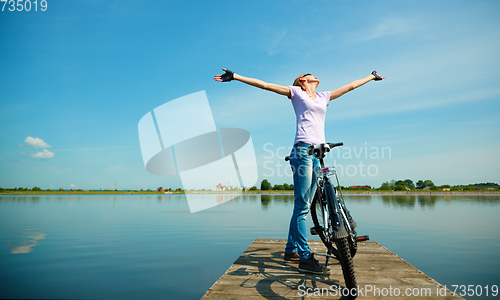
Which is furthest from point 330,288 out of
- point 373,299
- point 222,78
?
point 222,78

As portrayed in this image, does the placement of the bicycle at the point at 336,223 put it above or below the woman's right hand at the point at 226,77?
below

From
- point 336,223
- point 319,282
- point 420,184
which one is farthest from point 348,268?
point 420,184

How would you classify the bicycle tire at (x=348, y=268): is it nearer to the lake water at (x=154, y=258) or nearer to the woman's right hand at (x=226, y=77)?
the woman's right hand at (x=226, y=77)

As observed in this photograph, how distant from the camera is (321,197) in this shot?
3.11 metres

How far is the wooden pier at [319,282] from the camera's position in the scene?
2.59 meters

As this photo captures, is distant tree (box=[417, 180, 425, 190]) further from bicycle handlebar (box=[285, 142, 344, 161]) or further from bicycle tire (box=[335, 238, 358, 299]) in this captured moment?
bicycle tire (box=[335, 238, 358, 299])

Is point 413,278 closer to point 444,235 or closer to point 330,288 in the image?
point 330,288

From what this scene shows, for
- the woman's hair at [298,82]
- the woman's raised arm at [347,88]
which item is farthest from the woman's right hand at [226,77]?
the woman's raised arm at [347,88]

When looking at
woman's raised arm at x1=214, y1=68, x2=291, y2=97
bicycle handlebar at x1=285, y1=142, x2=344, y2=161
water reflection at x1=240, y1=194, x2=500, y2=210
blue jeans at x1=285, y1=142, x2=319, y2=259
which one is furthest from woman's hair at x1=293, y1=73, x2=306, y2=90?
water reflection at x1=240, y1=194, x2=500, y2=210

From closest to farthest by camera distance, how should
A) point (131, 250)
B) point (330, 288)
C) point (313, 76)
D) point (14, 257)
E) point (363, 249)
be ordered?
1. point (330, 288)
2. point (313, 76)
3. point (363, 249)
4. point (14, 257)
5. point (131, 250)

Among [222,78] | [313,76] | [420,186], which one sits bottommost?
[420,186]

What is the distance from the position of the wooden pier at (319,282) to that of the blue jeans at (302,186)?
1.30ft

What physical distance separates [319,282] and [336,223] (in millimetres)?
821

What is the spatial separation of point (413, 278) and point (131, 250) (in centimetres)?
606
